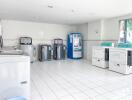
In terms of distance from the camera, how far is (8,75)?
5.12 feet

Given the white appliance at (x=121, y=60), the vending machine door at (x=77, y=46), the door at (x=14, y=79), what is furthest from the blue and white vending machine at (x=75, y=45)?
the door at (x=14, y=79)

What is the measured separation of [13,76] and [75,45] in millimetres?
5878

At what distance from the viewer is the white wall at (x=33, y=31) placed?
6223 mm

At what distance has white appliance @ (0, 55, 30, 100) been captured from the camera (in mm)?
1537

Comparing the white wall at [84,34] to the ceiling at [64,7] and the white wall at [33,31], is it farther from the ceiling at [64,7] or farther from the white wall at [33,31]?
the ceiling at [64,7]

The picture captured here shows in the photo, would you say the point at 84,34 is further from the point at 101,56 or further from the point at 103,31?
the point at 101,56

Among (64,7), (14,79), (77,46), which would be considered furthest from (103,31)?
(14,79)

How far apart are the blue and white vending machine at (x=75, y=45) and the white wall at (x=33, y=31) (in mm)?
684

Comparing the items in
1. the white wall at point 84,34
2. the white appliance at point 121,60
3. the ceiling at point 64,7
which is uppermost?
the ceiling at point 64,7

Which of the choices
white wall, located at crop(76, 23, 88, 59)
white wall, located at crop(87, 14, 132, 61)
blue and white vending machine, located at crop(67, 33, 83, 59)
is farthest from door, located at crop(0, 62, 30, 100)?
white wall, located at crop(76, 23, 88, 59)

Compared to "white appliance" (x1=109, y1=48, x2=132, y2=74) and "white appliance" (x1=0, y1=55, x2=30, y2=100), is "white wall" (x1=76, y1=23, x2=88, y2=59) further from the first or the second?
"white appliance" (x1=0, y1=55, x2=30, y2=100)

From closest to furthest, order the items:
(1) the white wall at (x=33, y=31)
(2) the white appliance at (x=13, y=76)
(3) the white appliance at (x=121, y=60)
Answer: (2) the white appliance at (x=13, y=76)
(3) the white appliance at (x=121, y=60)
(1) the white wall at (x=33, y=31)

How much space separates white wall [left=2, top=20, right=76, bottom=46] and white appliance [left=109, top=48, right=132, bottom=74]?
395 centimetres

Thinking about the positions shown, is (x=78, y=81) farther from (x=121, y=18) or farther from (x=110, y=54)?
(x=121, y=18)
